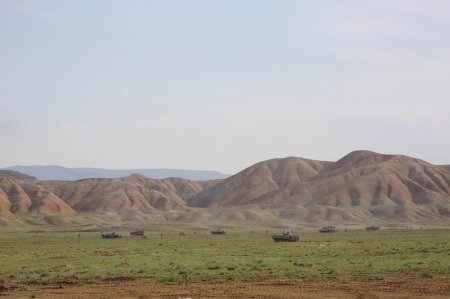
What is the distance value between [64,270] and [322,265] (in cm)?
1489

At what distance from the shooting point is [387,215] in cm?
16500

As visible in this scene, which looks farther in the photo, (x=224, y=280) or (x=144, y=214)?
(x=144, y=214)

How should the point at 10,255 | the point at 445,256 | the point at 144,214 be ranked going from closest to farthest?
the point at 445,256, the point at 10,255, the point at 144,214

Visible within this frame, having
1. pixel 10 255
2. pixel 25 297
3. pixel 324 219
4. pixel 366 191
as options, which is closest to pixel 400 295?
pixel 25 297

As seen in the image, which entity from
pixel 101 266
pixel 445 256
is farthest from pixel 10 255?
pixel 445 256

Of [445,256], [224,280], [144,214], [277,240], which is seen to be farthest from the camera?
[144,214]

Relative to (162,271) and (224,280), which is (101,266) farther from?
(224,280)

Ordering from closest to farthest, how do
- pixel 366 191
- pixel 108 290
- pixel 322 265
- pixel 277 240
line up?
pixel 108 290
pixel 322 265
pixel 277 240
pixel 366 191

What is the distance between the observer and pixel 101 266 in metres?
42.5

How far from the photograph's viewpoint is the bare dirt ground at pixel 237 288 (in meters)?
27.6

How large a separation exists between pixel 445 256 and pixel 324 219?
378 feet

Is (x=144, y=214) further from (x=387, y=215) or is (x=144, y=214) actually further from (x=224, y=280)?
(x=224, y=280)

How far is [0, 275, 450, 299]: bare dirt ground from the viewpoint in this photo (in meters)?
27.6

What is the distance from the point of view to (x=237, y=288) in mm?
29859
